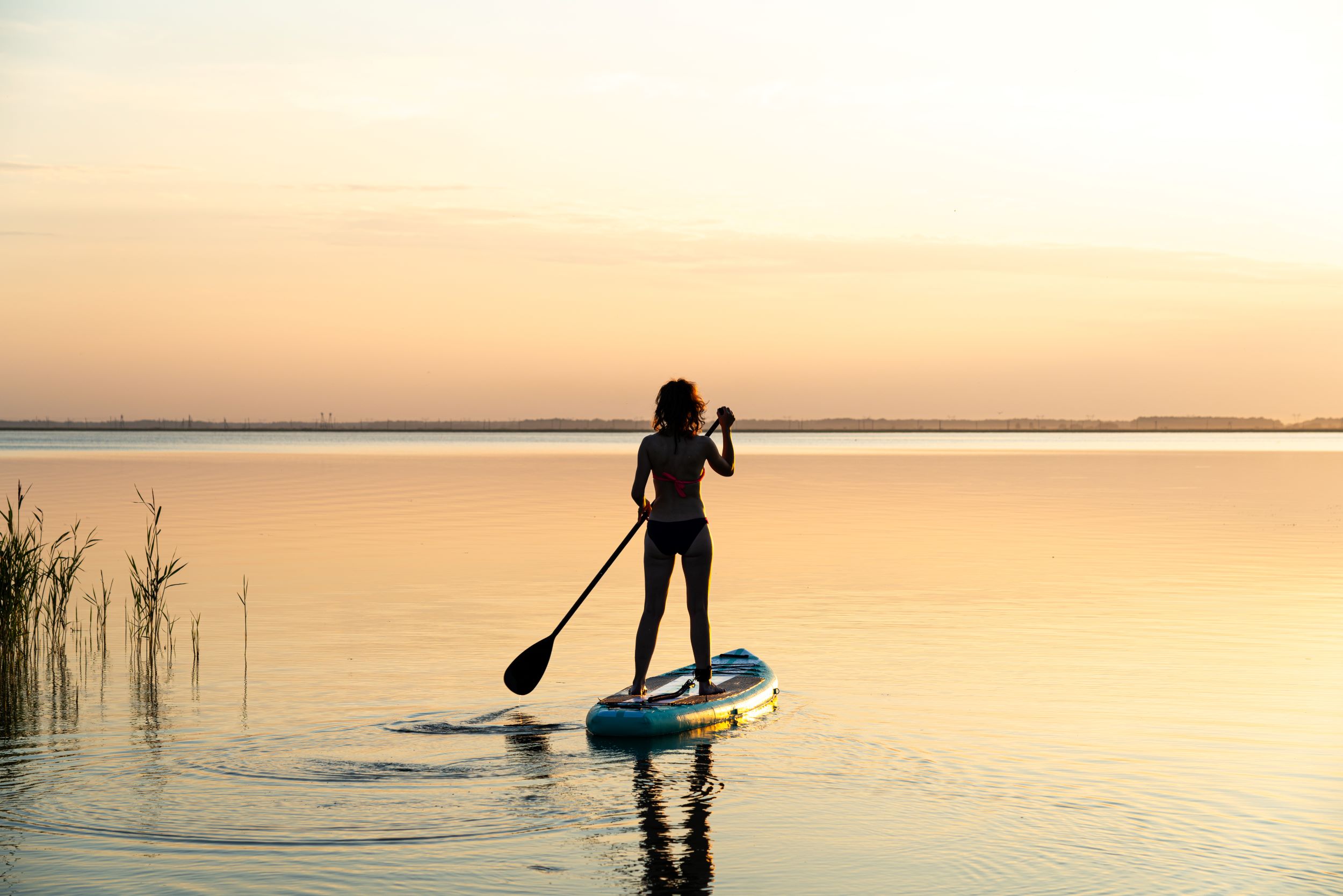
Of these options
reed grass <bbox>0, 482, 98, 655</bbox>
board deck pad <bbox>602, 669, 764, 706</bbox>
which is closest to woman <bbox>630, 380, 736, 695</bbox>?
board deck pad <bbox>602, 669, 764, 706</bbox>

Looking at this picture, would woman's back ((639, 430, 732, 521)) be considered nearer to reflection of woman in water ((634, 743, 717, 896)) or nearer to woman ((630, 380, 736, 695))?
woman ((630, 380, 736, 695))

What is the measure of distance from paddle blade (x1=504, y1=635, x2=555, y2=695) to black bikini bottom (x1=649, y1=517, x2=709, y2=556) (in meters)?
1.66

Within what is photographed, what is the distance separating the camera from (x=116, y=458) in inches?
3076

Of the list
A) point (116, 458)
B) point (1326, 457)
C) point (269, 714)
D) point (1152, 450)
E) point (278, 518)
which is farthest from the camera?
point (1152, 450)

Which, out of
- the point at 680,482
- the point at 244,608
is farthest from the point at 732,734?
the point at 244,608

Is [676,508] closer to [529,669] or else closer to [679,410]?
[679,410]

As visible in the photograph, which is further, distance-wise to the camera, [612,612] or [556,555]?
[556,555]

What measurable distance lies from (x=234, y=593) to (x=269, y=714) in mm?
8242

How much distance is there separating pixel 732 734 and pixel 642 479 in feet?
7.04

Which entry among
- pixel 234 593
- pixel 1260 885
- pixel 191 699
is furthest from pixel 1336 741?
pixel 234 593

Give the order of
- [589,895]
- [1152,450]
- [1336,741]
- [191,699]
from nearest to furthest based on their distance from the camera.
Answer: [589,895], [1336,741], [191,699], [1152,450]

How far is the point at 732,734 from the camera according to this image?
10727mm

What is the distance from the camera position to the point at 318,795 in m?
8.70

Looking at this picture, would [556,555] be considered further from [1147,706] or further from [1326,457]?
[1326,457]
